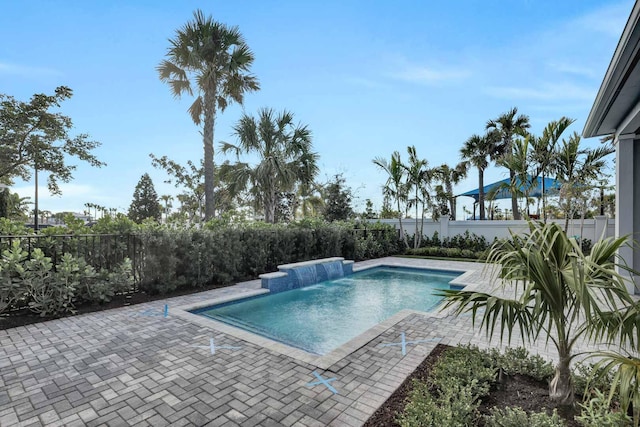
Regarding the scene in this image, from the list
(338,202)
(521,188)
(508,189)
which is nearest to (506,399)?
(521,188)

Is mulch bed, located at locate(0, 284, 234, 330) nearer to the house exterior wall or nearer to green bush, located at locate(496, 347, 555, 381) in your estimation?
green bush, located at locate(496, 347, 555, 381)

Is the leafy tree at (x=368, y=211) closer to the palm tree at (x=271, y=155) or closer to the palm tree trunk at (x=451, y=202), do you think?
the palm tree trunk at (x=451, y=202)

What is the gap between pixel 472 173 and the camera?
18.6 m

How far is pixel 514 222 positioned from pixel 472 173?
18.4 ft

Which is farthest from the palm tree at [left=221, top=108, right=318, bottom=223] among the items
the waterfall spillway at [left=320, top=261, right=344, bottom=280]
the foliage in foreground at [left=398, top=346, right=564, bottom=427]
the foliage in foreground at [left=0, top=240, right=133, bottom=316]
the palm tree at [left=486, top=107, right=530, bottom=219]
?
the palm tree at [left=486, top=107, right=530, bottom=219]

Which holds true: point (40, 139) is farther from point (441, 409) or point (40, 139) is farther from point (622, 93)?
→ point (622, 93)

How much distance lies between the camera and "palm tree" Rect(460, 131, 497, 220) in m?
16.3

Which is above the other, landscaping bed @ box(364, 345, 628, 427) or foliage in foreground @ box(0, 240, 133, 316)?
foliage in foreground @ box(0, 240, 133, 316)

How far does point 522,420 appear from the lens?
200 centimetres

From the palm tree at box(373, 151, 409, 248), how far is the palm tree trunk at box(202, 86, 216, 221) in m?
7.51

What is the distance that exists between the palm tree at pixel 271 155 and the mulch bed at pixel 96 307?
223 inches

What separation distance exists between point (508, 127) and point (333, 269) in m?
13.0

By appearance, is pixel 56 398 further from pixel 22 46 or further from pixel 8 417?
pixel 22 46

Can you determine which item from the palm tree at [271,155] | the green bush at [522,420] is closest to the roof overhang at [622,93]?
the green bush at [522,420]
